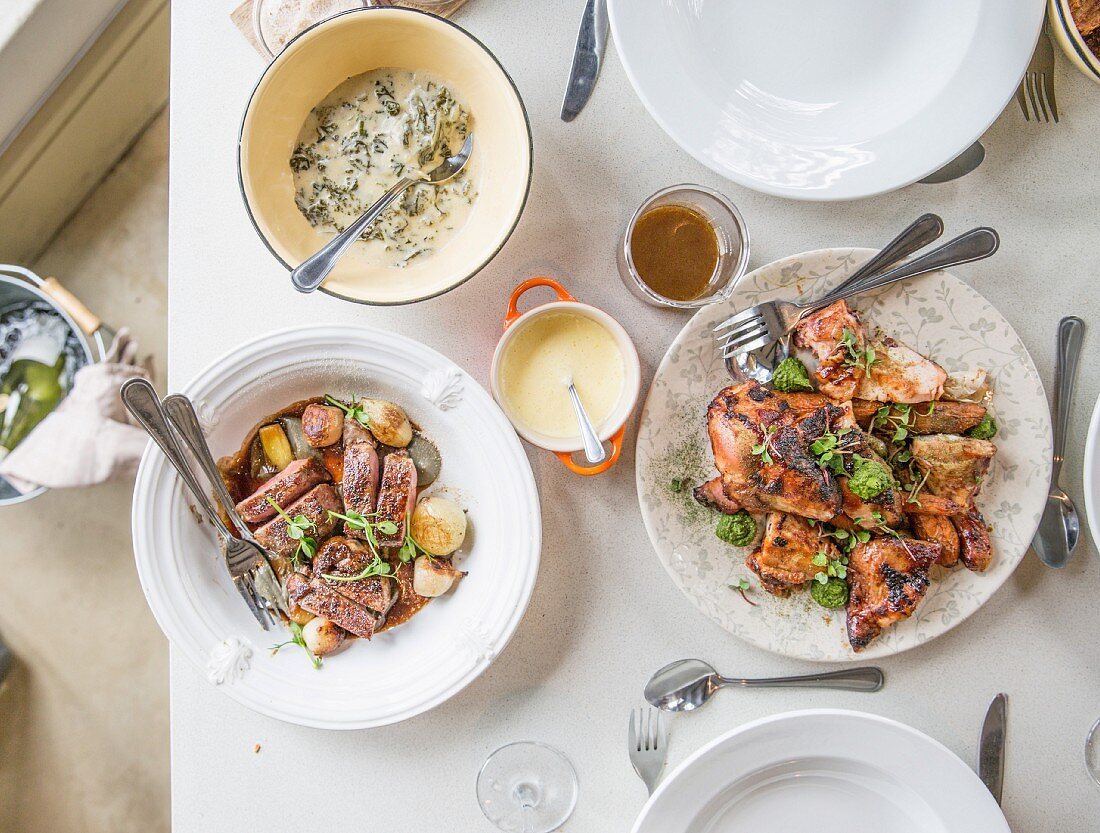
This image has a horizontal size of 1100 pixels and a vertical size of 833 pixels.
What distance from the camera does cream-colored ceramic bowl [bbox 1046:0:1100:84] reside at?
4.78ft

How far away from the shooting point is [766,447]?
1.47 metres

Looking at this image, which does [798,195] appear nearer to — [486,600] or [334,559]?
[486,600]

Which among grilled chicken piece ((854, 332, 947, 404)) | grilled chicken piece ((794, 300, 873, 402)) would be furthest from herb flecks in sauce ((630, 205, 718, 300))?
grilled chicken piece ((854, 332, 947, 404))

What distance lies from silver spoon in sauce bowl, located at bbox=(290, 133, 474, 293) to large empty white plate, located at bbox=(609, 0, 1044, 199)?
36 centimetres

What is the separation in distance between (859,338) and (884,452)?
24 centimetres

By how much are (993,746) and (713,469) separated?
0.85m

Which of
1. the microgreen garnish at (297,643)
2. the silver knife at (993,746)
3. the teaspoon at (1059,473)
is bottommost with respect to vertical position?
the silver knife at (993,746)

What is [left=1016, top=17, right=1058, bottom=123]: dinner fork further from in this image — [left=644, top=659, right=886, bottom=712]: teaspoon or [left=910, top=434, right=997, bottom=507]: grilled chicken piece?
[left=644, top=659, right=886, bottom=712]: teaspoon

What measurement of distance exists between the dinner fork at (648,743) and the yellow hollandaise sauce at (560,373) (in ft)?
2.05

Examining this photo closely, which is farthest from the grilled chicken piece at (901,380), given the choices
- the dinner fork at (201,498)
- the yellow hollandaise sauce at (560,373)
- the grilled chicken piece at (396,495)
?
the dinner fork at (201,498)

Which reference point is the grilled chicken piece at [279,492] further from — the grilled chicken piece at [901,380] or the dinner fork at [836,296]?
the grilled chicken piece at [901,380]

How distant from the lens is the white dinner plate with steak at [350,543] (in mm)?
1495

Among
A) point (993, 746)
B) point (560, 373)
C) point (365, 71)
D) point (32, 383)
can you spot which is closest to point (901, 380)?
point (560, 373)

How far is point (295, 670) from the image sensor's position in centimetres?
156
